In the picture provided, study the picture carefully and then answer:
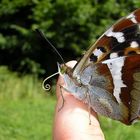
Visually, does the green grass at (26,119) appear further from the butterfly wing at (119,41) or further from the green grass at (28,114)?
the butterfly wing at (119,41)

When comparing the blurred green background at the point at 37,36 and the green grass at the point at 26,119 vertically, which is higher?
the blurred green background at the point at 37,36

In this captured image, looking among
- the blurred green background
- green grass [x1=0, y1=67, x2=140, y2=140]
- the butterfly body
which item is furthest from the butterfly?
the blurred green background

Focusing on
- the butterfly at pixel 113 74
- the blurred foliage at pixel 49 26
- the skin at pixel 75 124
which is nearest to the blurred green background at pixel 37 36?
the blurred foliage at pixel 49 26

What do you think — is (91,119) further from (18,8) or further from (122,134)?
(18,8)

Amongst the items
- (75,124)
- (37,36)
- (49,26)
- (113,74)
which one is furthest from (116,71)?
(37,36)

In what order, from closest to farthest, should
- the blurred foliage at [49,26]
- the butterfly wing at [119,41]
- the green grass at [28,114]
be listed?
1. the butterfly wing at [119,41]
2. the green grass at [28,114]
3. the blurred foliage at [49,26]

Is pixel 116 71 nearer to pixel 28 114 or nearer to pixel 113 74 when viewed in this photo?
pixel 113 74
